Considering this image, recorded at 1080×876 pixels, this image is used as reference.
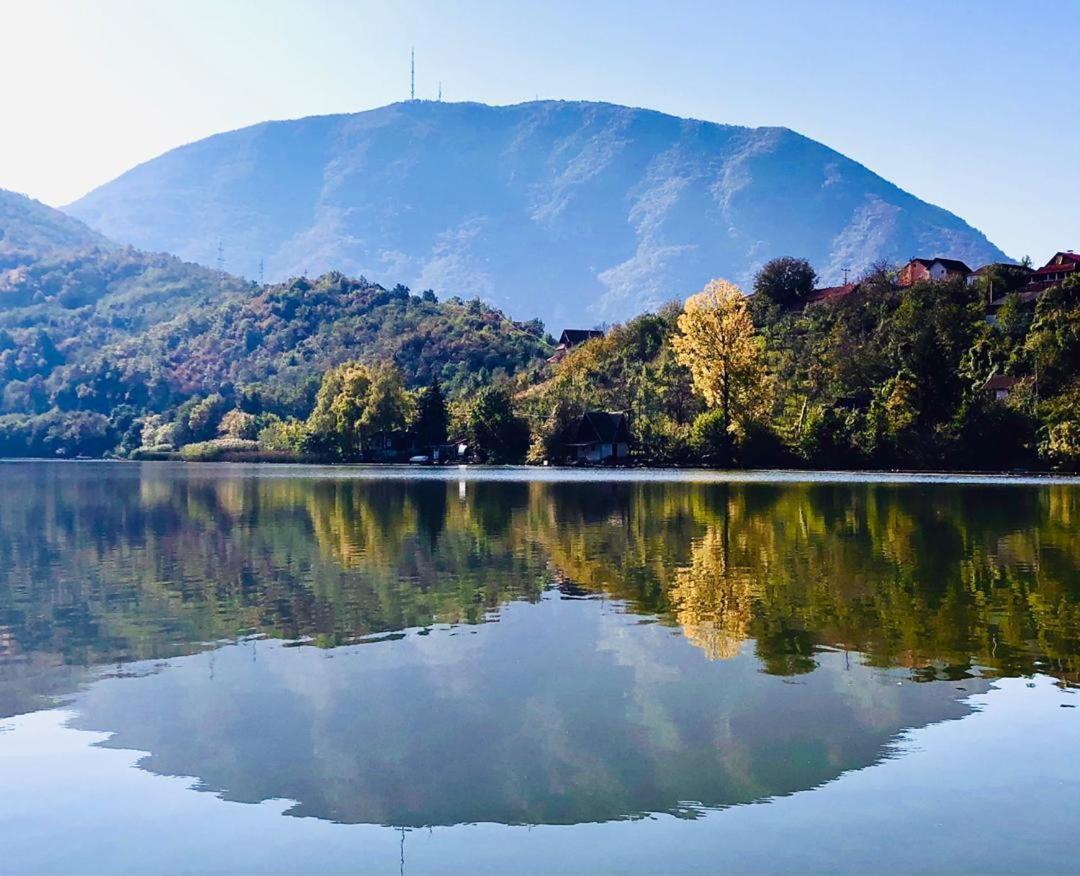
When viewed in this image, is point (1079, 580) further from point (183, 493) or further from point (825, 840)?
point (183, 493)

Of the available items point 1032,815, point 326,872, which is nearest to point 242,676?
point 326,872

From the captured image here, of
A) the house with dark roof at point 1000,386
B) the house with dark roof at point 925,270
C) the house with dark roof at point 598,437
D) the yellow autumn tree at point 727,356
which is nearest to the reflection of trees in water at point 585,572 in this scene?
the house with dark roof at point 1000,386

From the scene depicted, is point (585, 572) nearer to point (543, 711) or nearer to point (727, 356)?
point (543, 711)

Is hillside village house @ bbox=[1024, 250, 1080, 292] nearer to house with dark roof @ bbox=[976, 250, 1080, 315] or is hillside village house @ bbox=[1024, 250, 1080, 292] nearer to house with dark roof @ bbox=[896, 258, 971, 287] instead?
house with dark roof @ bbox=[976, 250, 1080, 315]

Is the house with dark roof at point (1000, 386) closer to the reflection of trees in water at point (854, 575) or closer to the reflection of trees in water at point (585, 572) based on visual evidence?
the reflection of trees in water at point (585, 572)

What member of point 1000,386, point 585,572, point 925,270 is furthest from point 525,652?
point 925,270

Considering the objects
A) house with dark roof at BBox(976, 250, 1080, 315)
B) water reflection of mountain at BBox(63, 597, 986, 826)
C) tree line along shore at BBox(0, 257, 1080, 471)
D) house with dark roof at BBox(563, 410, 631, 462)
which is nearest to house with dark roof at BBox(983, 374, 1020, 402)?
tree line along shore at BBox(0, 257, 1080, 471)
